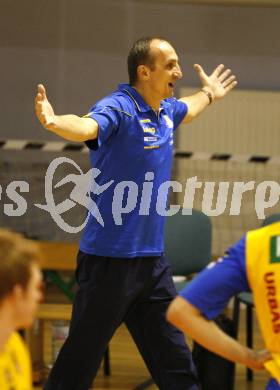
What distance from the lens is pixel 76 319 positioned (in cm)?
443

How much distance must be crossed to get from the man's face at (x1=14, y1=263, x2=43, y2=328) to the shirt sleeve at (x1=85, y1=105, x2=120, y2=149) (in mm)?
1922

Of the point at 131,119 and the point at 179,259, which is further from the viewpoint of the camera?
the point at 179,259

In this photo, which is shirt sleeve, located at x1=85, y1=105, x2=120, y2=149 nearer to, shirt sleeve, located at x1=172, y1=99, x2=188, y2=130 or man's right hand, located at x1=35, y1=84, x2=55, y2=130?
man's right hand, located at x1=35, y1=84, x2=55, y2=130

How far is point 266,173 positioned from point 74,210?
1.85 metres

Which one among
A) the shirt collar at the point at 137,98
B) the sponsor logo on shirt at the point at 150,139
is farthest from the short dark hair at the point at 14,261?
the shirt collar at the point at 137,98

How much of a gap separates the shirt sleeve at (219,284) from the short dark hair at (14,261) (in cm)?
55

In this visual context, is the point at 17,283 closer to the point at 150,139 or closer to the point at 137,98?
the point at 150,139

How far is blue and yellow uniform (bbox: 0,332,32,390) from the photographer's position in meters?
2.50

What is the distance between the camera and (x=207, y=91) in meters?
5.31

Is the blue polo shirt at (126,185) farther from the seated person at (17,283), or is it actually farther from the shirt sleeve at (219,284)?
the seated person at (17,283)

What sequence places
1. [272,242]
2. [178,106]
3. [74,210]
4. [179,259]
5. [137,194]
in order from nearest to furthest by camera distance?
[272,242] < [137,194] < [178,106] < [179,259] < [74,210]

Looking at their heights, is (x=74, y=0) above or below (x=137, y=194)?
above

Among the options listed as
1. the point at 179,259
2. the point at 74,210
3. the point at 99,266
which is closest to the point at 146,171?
the point at 99,266

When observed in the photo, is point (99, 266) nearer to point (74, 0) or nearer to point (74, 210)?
point (74, 210)
